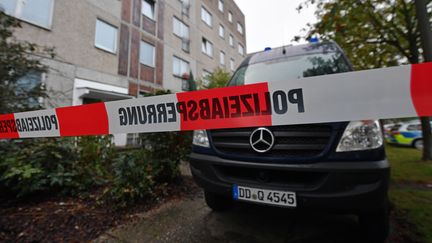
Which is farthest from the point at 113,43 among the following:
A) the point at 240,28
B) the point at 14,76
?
the point at 240,28

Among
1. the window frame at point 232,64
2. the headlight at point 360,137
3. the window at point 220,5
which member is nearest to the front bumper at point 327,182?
the headlight at point 360,137

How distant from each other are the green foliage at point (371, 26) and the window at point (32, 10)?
29.5 feet

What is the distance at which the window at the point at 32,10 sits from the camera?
613 cm

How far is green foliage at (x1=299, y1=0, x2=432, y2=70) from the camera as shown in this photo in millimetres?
4883

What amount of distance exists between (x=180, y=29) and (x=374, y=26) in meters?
12.3

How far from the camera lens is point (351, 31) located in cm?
543

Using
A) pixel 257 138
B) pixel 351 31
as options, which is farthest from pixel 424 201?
pixel 351 31

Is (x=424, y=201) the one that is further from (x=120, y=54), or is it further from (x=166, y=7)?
(x=166, y=7)

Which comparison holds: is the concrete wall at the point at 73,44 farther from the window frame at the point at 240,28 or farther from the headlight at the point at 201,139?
the window frame at the point at 240,28

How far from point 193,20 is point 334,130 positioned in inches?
672

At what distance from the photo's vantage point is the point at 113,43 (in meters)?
9.42

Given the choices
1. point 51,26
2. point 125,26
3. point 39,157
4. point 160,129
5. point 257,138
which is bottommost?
point 39,157

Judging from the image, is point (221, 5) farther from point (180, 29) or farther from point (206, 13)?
point (180, 29)

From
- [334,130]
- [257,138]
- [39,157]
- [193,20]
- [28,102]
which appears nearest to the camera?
[334,130]
